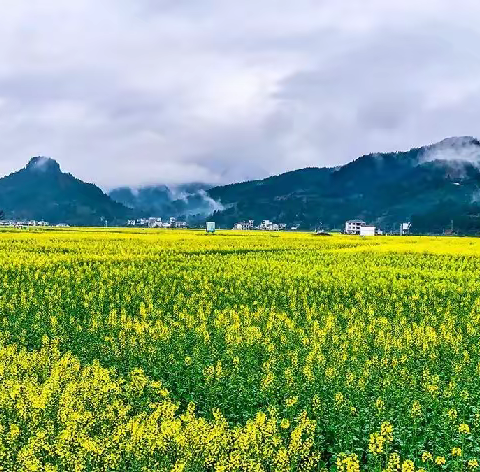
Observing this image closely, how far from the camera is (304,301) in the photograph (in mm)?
20875

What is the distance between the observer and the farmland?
664 centimetres

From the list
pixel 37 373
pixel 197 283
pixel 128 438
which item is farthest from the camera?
pixel 197 283

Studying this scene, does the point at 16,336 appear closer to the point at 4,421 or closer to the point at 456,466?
the point at 4,421

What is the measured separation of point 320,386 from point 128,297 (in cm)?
1127

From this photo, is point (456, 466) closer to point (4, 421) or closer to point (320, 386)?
point (320, 386)

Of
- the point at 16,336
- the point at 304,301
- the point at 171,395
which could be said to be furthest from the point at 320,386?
the point at 304,301

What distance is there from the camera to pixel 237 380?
10.6 m

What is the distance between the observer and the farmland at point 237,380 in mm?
6637

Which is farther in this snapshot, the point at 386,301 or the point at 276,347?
the point at 386,301

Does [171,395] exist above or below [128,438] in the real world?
below

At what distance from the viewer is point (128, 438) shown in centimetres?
687

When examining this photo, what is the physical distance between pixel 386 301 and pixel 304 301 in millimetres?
3338

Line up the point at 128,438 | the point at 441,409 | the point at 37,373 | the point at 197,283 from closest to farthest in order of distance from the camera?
the point at 128,438
the point at 441,409
the point at 37,373
the point at 197,283

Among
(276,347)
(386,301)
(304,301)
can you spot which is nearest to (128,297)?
(304,301)
